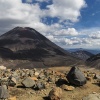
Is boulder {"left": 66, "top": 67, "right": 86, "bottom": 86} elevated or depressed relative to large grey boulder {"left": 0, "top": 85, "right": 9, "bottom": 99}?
elevated

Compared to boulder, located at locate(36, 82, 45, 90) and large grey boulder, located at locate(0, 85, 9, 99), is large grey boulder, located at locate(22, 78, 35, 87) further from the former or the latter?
large grey boulder, located at locate(0, 85, 9, 99)

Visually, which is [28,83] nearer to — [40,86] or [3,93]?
[40,86]

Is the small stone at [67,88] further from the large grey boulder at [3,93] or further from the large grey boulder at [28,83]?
the large grey boulder at [3,93]

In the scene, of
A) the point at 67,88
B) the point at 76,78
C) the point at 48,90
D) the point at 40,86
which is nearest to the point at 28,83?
the point at 40,86

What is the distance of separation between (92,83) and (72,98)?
5572mm

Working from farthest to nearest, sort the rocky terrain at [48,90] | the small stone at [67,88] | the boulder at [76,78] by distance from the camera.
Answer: the boulder at [76,78], the small stone at [67,88], the rocky terrain at [48,90]

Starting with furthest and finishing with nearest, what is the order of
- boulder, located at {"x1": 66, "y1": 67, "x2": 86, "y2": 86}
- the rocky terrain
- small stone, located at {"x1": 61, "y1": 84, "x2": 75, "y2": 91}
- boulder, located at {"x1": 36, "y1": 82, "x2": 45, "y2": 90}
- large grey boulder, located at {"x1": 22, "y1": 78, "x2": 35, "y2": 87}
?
1. boulder, located at {"x1": 66, "y1": 67, "x2": 86, "y2": 86}
2. large grey boulder, located at {"x1": 22, "y1": 78, "x2": 35, "y2": 87}
3. small stone, located at {"x1": 61, "y1": 84, "x2": 75, "y2": 91}
4. boulder, located at {"x1": 36, "y1": 82, "x2": 45, "y2": 90}
5. the rocky terrain

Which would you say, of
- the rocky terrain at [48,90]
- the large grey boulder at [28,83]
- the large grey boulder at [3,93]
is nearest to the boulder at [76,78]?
the rocky terrain at [48,90]

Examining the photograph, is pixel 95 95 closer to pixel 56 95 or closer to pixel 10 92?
pixel 56 95

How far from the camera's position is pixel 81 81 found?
26672 mm

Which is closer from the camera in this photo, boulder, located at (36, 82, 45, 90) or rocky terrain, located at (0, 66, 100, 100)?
rocky terrain, located at (0, 66, 100, 100)

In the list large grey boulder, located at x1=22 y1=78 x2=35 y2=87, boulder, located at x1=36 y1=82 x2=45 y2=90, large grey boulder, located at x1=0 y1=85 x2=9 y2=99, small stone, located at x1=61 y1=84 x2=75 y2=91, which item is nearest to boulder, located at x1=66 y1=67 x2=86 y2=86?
small stone, located at x1=61 y1=84 x2=75 y2=91

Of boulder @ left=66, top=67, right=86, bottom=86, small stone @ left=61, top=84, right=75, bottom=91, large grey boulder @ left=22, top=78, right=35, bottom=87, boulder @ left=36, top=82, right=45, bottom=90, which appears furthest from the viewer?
boulder @ left=66, top=67, right=86, bottom=86

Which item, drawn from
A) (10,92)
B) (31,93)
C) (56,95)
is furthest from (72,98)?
(10,92)
